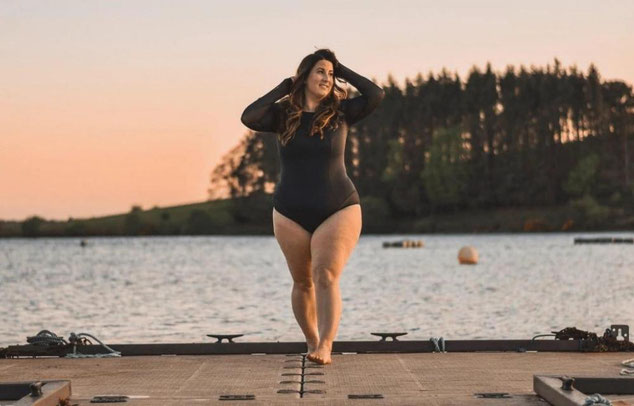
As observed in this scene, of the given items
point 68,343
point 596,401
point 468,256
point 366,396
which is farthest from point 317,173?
point 468,256

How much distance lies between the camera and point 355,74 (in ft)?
29.3

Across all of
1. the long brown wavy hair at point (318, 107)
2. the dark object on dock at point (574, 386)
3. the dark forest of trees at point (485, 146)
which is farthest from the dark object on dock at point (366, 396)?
the dark forest of trees at point (485, 146)

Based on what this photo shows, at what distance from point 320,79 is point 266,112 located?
0.46 meters

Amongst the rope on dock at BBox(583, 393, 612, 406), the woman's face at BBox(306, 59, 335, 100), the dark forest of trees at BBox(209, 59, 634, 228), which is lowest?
the rope on dock at BBox(583, 393, 612, 406)

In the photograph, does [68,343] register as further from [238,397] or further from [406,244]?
[406,244]

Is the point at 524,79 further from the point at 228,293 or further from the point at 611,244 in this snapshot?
the point at 228,293

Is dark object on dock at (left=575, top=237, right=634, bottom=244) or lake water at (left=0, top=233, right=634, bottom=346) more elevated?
dark object on dock at (left=575, top=237, right=634, bottom=244)

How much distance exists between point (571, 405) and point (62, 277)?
6898cm

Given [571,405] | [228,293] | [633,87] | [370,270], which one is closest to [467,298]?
[228,293]

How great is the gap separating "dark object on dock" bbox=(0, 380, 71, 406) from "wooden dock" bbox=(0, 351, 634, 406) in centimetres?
8

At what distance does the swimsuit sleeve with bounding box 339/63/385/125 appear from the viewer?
8.84m

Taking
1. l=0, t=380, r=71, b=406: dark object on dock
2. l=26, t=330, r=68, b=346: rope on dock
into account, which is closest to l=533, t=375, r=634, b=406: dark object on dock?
l=0, t=380, r=71, b=406: dark object on dock

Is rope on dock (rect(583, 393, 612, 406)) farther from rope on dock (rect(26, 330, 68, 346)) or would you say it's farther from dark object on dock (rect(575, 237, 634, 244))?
Result: dark object on dock (rect(575, 237, 634, 244))

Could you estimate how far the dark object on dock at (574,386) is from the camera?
666 centimetres
